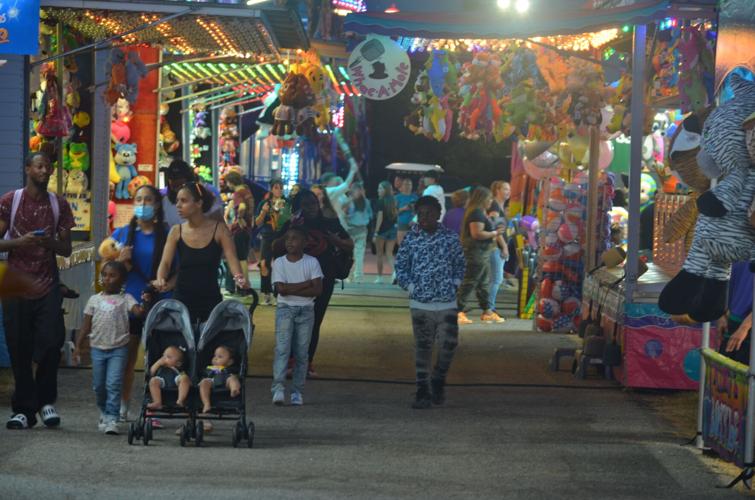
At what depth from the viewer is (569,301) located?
1794cm

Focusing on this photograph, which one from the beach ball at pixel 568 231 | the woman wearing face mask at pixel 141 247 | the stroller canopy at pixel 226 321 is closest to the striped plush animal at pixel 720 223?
the stroller canopy at pixel 226 321

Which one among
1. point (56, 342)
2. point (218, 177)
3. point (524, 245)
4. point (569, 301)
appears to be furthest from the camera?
point (218, 177)

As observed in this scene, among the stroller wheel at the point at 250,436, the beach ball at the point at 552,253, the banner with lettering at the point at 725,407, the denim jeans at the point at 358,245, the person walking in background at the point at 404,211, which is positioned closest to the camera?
the banner with lettering at the point at 725,407

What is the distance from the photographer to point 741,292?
8.70 meters

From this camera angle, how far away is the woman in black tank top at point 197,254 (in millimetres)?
9938

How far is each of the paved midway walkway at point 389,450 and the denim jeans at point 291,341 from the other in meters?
0.25

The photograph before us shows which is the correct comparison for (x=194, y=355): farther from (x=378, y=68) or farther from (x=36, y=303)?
(x=378, y=68)

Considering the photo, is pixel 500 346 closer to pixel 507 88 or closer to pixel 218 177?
pixel 507 88

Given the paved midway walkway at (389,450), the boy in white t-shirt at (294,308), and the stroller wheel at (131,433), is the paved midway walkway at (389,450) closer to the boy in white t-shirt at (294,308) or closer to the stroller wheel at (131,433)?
Answer: the stroller wheel at (131,433)

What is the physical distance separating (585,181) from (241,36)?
197 inches

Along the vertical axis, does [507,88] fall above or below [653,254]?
above

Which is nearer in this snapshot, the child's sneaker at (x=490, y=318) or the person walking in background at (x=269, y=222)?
the child's sneaker at (x=490, y=318)

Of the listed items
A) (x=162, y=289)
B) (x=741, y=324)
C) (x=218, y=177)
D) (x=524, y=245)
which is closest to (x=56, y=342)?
(x=162, y=289)

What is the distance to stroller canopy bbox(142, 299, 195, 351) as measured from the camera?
954cm
